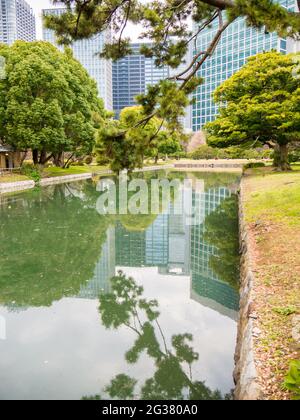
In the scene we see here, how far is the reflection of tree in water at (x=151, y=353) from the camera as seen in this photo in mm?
3295

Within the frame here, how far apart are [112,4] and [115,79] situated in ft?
438

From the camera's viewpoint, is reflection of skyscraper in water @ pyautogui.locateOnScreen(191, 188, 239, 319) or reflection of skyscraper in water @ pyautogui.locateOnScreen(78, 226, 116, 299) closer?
reflection of skyscraper in water @ pyautogui.locateOnScreen(191, 188, 239, 319)

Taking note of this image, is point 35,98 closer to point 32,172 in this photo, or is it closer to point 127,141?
point 32,172

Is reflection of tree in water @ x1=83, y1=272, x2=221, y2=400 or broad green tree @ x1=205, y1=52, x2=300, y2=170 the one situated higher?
broad green tree @ x1=205, y1=52, x2=300, y2=170

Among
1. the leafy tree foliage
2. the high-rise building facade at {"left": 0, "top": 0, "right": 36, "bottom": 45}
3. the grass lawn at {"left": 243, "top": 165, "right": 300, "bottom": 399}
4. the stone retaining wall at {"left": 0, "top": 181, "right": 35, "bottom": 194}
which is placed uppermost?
the high-rise building facade at {"left": 0, "top": 0, "right": 36, "bottom": 45}

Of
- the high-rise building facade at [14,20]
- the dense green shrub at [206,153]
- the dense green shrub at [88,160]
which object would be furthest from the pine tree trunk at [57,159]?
the high-rise building facade at [14,20]

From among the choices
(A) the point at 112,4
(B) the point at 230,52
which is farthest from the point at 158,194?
(B) the point at 230,52

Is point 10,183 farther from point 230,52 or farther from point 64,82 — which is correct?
point 230,52

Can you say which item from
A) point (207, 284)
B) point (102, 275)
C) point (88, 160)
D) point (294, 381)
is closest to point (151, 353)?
point (294, 381)

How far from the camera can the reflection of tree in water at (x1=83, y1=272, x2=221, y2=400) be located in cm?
329

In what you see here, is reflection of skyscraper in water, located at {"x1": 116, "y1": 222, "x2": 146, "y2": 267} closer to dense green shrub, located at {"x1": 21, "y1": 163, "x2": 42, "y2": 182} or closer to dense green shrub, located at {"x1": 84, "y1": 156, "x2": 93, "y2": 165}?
dense green shrub, located at {"x1": 21, "y1": 163, "x2": 42, "y2": 182}

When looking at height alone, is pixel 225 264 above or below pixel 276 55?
below

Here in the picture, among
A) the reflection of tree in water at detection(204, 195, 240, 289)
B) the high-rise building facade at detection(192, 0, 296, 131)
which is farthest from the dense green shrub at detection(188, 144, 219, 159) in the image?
the reflection of tree in water at detection(204, 195, 240, 289)

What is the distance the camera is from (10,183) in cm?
2114
